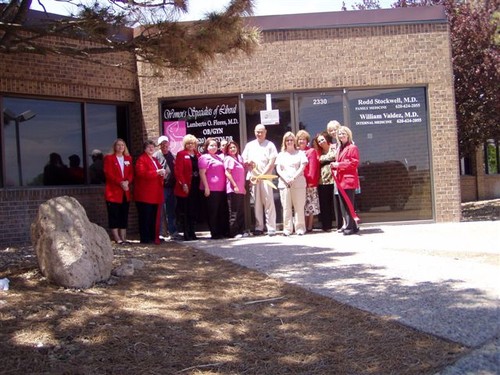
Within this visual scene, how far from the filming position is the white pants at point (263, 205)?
34.0ft

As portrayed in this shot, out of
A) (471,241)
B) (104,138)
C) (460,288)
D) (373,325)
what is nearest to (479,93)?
(471,241)

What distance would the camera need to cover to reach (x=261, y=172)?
10453 mm

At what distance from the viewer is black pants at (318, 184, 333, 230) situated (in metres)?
10.7

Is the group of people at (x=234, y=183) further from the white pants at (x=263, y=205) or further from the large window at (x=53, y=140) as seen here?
the large window at (x=53, y=140)

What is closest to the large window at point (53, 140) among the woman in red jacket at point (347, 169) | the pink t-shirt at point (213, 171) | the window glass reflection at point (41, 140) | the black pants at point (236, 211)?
the window glass reflection at point (41, 140)

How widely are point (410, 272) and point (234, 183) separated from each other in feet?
14.1

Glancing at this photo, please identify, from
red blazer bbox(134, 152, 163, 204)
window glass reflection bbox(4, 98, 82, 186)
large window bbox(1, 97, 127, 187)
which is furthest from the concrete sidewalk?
window glass reflection bbox(4, 98, 82, 186)

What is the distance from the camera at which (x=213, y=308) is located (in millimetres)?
5262

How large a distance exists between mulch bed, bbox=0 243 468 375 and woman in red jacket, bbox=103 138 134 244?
3.13 metres

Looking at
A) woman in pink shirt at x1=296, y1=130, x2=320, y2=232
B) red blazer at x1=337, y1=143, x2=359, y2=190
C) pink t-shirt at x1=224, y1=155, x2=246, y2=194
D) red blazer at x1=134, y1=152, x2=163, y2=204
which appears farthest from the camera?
woman in pink shirt at x1=296, y1=130, x2=320, y2=232

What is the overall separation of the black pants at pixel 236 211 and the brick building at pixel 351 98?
1583 millimetres

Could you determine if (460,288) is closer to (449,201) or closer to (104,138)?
(449,201)

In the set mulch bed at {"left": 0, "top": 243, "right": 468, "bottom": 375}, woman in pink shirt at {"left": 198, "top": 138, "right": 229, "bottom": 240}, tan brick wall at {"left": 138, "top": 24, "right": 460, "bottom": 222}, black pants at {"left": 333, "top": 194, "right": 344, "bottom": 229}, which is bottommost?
mulch bed at {"left": 0, "top": 243, "right": 468, "bottom": 375}

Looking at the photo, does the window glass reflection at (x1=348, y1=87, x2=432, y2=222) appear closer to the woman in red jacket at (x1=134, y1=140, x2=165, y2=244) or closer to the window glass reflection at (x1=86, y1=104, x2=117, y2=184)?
the woman in red jacket at (x1=134, y1=140, x2=165, y2=244)
